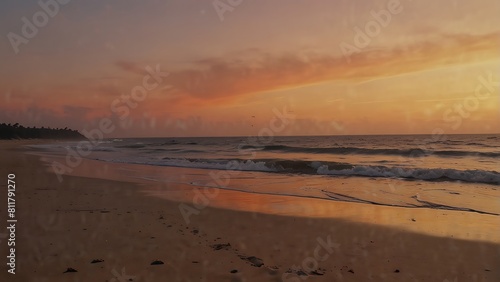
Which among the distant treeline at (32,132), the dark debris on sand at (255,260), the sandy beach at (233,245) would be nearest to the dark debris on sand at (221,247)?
the sandy beach at (233,245)

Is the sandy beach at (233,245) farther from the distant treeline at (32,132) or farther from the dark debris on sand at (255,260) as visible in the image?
the distant treeline at (32,132)

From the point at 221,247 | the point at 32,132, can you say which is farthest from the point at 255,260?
the point at 32,132

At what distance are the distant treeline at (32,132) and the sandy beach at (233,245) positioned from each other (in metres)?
97.0

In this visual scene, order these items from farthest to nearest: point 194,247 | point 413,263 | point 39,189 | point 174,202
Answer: point 39,189 < point 174,202 < point 194,247 < point 413,263

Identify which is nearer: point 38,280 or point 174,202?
point 38,280

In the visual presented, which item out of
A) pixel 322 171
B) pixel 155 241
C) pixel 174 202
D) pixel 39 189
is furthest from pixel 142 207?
pixel 322 171

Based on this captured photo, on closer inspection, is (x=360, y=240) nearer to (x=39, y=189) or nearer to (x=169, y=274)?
(x=169, y=274)

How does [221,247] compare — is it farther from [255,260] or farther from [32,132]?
[32,132]

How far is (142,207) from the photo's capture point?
995cm

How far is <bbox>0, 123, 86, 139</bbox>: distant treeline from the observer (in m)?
91.0

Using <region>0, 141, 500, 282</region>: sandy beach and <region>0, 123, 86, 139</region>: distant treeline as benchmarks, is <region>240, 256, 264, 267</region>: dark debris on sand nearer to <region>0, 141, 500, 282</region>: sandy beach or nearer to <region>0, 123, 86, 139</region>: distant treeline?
<region>0, 141, 500, 282</region>: sandy beach

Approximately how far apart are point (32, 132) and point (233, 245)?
12424 cm

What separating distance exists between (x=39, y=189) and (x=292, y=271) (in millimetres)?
10362

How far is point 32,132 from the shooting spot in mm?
112000
